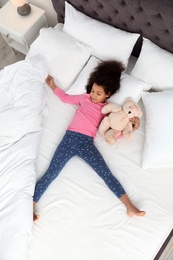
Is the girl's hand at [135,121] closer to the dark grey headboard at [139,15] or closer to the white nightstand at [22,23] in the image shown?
the dark grey headboard at [139,15]

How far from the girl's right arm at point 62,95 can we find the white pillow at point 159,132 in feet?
1.80

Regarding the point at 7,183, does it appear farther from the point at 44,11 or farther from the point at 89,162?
the point at 44,11

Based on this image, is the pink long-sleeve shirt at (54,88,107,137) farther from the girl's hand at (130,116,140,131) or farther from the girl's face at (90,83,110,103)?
the girl's hand at (130,116,140,131)

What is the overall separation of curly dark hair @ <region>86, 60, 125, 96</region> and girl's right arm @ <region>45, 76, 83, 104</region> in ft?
0.43

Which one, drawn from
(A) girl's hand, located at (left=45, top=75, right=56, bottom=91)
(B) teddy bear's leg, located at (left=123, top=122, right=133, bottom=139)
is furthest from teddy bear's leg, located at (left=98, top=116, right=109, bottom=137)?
(A) girl's hand, located at (left=45, top=75, right=56, bottom=91)

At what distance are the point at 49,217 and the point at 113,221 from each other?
0.39 meters

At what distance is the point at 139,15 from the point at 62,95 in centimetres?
79

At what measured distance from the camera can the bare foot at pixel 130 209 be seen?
1.46m

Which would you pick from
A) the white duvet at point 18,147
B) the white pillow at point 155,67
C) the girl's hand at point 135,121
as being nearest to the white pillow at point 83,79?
the white duvet at point 18,147

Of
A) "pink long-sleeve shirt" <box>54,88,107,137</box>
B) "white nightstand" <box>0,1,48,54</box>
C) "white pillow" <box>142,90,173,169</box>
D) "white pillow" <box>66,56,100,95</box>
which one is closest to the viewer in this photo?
"white pillow" <box>142,90,173,169</box>

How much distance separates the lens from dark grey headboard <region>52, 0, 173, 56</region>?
A: 1591mm

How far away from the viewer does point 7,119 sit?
69.0 inches

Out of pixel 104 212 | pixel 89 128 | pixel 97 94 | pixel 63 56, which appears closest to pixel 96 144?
pixel 89 128

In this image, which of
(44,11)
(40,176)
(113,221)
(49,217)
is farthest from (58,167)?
(44,11)
